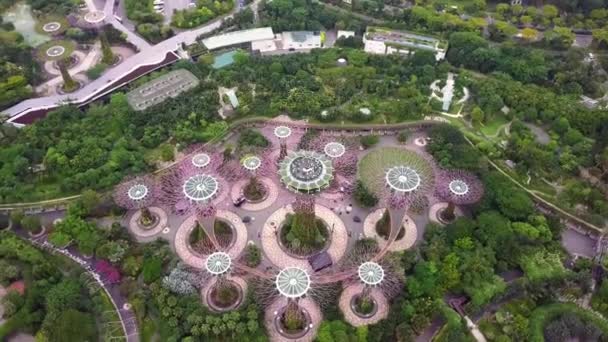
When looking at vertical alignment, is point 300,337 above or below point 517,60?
below

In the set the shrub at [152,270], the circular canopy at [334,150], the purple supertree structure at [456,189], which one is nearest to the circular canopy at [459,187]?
the purple supertree structure at [456,189]

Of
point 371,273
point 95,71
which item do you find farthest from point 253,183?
point 95,71

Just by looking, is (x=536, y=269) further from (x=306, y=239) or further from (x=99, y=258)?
(x=99, y=258)

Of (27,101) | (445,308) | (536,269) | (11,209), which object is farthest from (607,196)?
(27,101)

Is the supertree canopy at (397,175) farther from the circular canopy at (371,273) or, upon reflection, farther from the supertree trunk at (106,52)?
the supertree trunk at (106,52)

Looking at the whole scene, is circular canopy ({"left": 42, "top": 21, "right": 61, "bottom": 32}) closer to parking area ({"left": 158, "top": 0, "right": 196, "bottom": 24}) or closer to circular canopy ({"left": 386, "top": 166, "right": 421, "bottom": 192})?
parking area ({"left": 158, "top": 0, "right": 196, "bottom": 24})

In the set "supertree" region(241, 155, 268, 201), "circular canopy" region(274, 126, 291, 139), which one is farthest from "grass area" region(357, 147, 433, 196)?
"supertree" region(241, 155, 268, 201)

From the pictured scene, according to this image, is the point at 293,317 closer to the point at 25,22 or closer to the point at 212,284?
the point at 212,284
